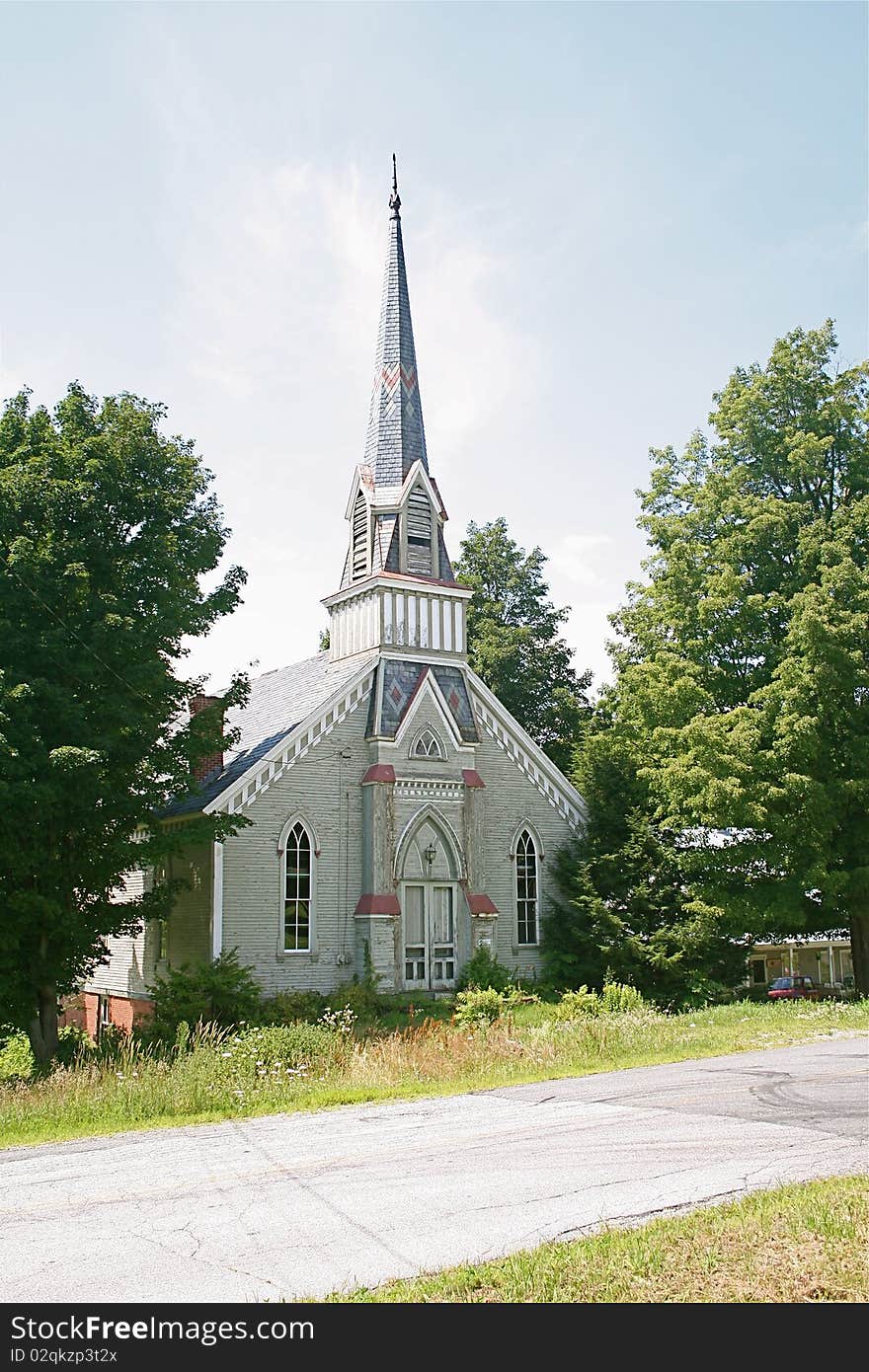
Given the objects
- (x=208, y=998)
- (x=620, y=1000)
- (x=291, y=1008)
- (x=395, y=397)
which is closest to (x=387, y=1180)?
(x=208, y=998)

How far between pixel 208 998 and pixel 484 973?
735cm

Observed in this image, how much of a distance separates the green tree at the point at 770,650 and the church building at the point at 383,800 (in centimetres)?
407

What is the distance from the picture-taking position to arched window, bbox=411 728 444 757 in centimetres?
2658

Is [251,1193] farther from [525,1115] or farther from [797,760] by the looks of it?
[797,760]

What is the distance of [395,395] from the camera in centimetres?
2995

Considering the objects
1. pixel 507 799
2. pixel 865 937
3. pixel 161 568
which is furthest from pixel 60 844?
pixel 865 937

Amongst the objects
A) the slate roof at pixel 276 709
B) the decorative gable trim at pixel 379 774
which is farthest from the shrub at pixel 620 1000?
the slate roof at pixel 276 709

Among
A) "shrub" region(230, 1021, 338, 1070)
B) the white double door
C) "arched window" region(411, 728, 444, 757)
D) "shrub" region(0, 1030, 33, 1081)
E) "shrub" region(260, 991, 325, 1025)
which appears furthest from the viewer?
"arched window" region(411, 728, 444, 757)

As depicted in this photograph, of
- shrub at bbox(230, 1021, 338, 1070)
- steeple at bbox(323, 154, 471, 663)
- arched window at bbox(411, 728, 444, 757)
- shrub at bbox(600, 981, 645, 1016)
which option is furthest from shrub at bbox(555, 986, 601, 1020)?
steeple at bbox(323, 154, 471, 663)

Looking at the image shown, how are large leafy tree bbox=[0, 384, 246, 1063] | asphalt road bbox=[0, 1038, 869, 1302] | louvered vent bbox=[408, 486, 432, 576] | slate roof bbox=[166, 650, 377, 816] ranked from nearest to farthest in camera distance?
asphalt road bbox=[0, 1038, 869, 1302]
large leafy tree bbox=[0, 384, 246, 1063]
slate roof bbox=[166, 650, 377, 816]
louvered vent bbox=[408, 486, 432, 576]

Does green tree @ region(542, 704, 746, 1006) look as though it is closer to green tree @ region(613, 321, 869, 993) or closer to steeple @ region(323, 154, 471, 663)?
green tree @ region(613, 321, 869, 993)

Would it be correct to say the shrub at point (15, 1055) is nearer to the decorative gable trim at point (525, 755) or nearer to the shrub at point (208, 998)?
the shrub at point (208, 998)

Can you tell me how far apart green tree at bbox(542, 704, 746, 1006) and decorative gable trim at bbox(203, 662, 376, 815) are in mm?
6504

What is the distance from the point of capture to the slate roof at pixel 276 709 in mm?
25656
